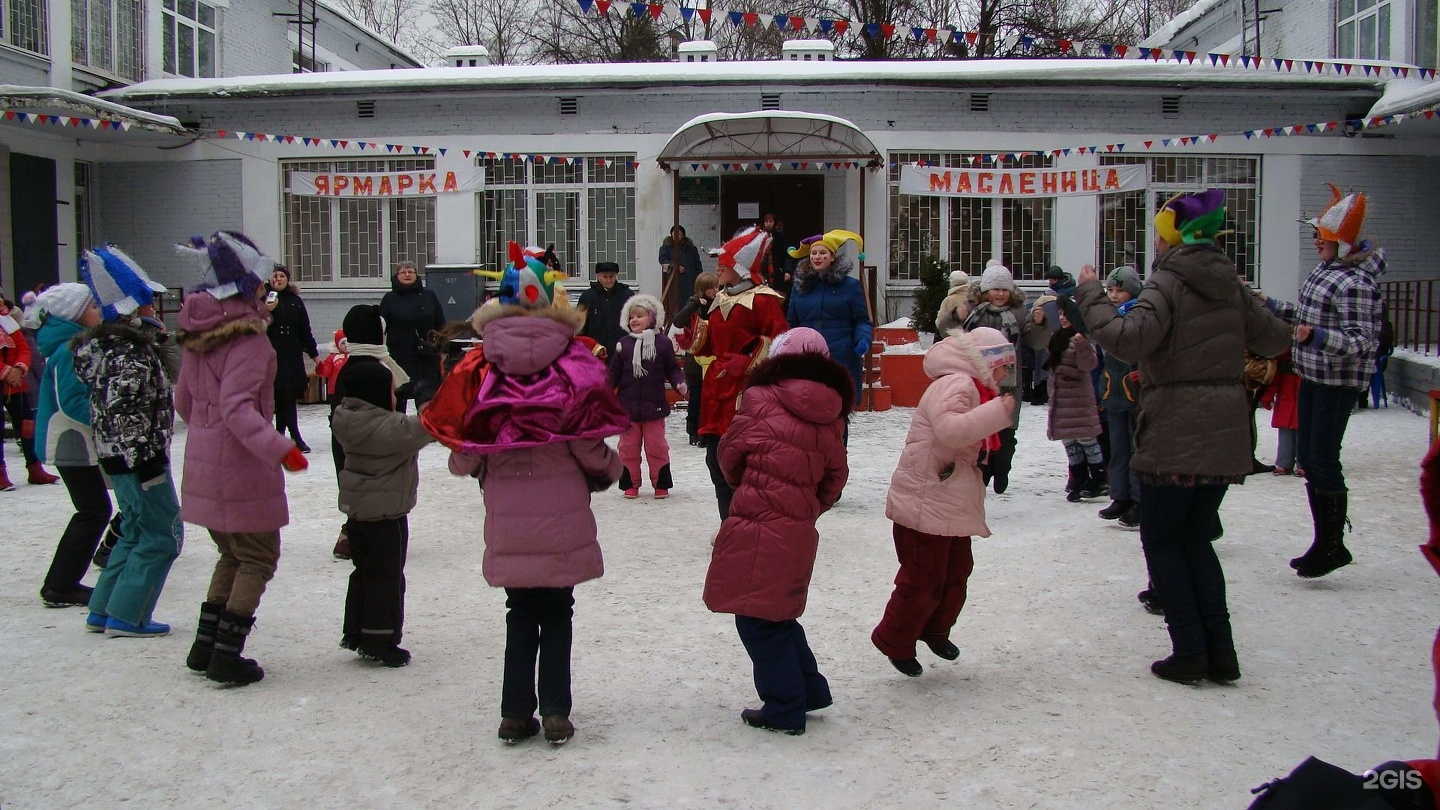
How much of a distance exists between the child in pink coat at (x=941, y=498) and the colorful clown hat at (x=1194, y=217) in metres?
0.75

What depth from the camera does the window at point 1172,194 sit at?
16.7 m

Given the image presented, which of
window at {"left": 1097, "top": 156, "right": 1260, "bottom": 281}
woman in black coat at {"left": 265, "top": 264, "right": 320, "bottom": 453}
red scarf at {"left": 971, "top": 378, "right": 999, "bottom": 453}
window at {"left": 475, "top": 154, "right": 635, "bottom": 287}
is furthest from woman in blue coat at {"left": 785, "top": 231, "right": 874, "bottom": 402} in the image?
window at {"left": 1097, "top": 156, "right": 1260, "bottom": 281}

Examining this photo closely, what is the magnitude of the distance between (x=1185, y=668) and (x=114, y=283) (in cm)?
466

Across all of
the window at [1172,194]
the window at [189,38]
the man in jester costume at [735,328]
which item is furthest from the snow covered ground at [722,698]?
the window at [189,38]

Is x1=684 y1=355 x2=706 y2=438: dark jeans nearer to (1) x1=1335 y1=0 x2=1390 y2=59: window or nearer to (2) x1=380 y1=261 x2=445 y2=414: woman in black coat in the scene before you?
(2) x1=380 y1=261 x2=445 y2=414: woman in black coat

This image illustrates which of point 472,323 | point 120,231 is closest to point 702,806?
point 472,323

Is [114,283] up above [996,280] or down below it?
below

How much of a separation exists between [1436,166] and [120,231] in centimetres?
1925

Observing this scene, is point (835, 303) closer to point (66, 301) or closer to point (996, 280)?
point (996, 280)

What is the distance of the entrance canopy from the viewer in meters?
14.8

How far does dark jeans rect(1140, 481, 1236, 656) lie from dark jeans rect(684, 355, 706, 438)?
4083mm

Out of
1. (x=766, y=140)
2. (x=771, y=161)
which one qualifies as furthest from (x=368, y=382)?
(x=771, y=161)

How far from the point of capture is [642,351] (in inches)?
329

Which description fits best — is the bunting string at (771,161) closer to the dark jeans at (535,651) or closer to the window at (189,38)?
the window at (189,38)
